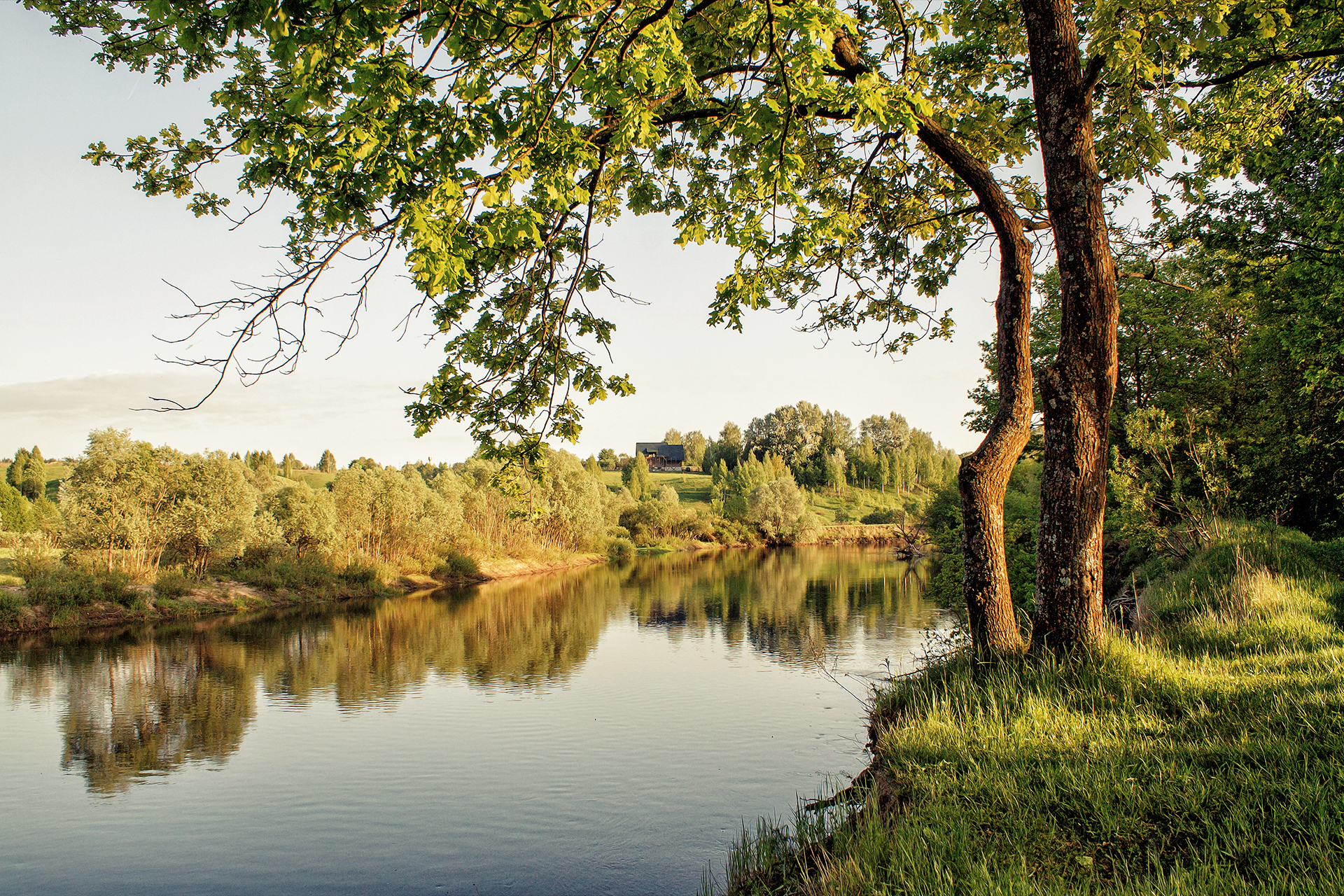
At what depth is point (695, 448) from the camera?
5738 inches

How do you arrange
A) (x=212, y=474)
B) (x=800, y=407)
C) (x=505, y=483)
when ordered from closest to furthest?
(x=505, y=483) → (x=212, y=474) → (x=800, y=407)

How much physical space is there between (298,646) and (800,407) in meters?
104

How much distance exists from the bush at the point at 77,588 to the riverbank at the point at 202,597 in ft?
0.11

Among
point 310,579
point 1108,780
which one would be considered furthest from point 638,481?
point 1108,780

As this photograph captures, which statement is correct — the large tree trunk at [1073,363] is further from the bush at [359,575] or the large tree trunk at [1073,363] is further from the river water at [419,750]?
the bush at [359,575]

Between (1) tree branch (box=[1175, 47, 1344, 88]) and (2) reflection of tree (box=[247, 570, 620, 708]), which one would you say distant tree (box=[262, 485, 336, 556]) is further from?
(1) tree branch (box=[1175, 47, 1344, 88])

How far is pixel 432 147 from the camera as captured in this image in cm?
448

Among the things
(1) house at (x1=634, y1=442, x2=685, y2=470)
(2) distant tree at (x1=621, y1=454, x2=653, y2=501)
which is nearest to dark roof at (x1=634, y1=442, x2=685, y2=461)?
(1) house at (x1=634, y1=442, x2=685, y2=470)

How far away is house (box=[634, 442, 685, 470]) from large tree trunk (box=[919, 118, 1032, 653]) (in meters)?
130

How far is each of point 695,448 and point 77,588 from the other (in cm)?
12247

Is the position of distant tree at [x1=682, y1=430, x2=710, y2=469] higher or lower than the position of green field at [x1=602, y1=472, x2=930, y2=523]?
higher

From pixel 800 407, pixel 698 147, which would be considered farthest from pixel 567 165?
pixel 800 407

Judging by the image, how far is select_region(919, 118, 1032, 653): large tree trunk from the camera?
6562 millimetres

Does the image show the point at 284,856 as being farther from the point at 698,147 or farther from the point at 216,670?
the point at 216,670
